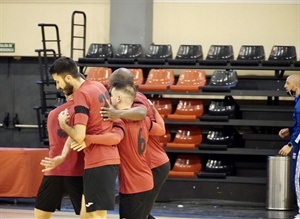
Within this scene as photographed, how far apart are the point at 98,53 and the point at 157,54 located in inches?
45.0

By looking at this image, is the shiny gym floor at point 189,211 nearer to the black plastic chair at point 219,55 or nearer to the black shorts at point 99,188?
the black plastic chair at point 219,55

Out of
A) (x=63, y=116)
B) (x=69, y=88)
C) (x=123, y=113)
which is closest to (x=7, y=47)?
(x=69, y=88)

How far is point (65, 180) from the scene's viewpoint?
6.62 metres

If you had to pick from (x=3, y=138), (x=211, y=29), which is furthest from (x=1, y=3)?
(x=211, y=29)

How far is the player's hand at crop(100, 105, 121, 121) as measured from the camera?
6.22 metres

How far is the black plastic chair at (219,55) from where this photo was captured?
13117 mm

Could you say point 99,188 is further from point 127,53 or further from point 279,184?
point 127,53

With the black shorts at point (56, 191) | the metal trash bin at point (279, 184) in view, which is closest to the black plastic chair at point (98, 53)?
the metal trash bin at point (279, 184)

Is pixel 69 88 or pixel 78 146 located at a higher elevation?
pixel 69 88

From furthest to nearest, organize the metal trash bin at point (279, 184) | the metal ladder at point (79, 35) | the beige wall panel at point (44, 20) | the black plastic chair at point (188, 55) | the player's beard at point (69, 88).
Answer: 1. the beige wall panel at point (44, 20)
2. the metal ladder at point (79, 35)
3. the black plastic chair at point (188, 55)
4. the metal trash bin at point (279, 184)
5. the player's beard at point (69, 88)

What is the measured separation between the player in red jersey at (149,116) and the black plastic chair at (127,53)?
6.50 meters

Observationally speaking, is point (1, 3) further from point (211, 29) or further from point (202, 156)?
point (202, 156)

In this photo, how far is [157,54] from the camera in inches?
544

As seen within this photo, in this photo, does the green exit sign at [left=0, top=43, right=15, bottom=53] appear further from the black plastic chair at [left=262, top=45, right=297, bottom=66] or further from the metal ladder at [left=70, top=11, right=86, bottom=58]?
the black plastic chair at [left=262, top=45, right=297, bottom=66]
